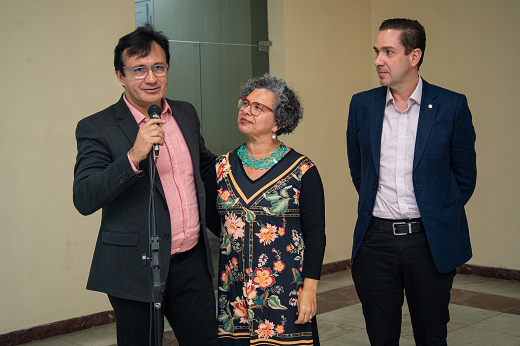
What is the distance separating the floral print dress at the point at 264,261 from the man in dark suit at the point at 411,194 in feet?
1.37

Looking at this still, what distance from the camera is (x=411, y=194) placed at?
2.58 m

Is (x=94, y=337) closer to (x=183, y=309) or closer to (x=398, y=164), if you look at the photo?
(x=183, y=309)

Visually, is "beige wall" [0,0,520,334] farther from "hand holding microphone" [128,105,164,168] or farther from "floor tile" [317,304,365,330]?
"hand holding microphone" [128,105,164,168]

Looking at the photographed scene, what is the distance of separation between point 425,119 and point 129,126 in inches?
55.4

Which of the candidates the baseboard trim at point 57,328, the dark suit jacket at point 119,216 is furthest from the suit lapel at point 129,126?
the baseboard trim at point 57,328

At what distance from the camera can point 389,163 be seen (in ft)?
8.66

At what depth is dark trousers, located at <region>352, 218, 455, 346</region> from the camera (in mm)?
2564

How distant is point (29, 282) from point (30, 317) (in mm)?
264

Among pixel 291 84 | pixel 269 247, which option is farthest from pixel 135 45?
pixel 291 84

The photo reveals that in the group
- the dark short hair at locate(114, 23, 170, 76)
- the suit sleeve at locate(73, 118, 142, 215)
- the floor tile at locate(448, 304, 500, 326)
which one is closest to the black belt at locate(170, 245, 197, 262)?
the suit sleeve at locate(73, 118, 142, 215)


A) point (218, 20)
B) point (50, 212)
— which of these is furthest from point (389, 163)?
point (218, 20)

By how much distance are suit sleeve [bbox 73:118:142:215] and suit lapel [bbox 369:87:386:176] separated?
128 centimetres

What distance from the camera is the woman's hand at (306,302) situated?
93.2 inches

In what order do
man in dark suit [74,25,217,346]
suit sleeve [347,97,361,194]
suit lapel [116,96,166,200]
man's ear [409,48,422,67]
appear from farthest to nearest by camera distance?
suit sleeve [347,97,361,194] < man's ear [409,48,422,67] < suit lapel [116,96,166,200] < man in dark suit [74,25,217,346]
